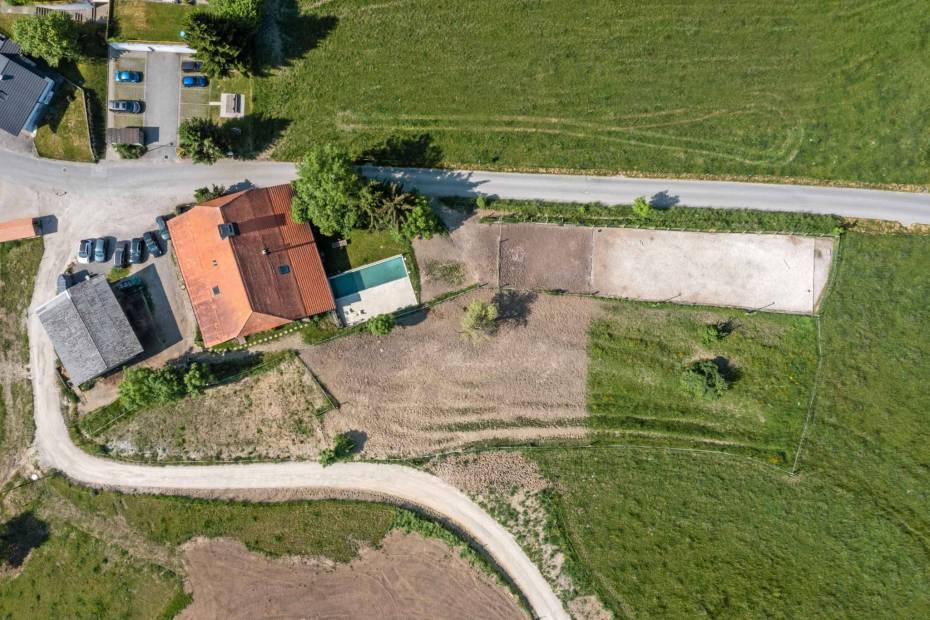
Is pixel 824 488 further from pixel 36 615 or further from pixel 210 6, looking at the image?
pixel 36 615

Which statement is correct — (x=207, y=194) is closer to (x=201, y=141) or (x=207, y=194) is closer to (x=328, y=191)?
(x=201, y=141)

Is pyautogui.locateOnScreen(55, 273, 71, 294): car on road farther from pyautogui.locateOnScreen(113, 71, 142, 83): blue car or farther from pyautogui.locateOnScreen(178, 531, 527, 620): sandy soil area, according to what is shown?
pyautogui.locateOnScreen(178, 531, 527, 620): sandy soil area

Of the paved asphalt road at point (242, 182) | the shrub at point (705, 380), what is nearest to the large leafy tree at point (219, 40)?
the paved asphalt road at point (242, 182)

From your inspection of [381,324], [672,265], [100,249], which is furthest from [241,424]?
[672,265]

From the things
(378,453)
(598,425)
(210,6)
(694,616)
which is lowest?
(694,616)

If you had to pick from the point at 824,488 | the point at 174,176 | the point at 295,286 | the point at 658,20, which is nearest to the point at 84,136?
the point at 174,176

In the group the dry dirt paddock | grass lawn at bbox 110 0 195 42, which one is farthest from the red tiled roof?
the dry dirt paddock
